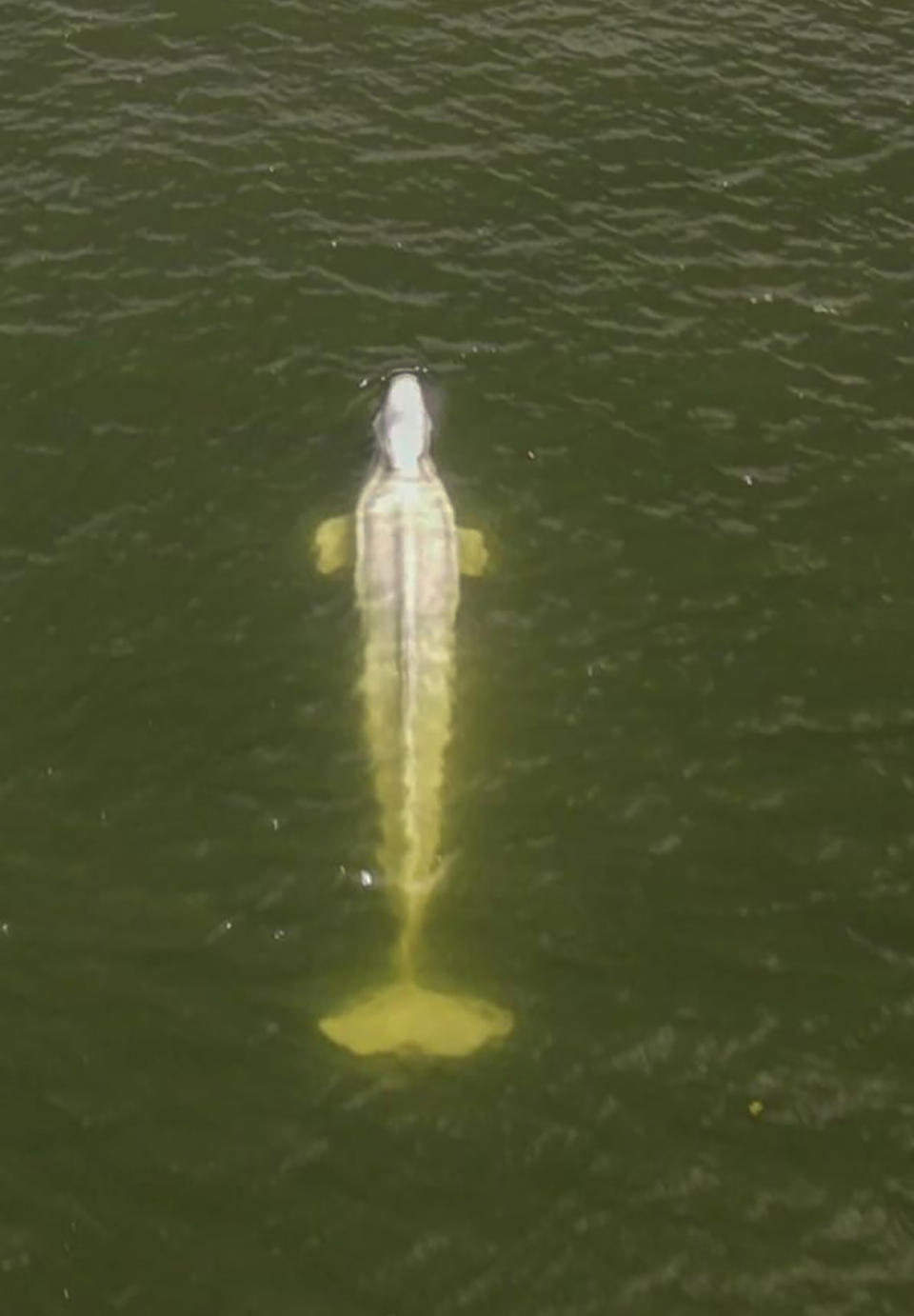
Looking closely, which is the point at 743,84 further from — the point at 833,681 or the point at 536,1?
the point at 833,681

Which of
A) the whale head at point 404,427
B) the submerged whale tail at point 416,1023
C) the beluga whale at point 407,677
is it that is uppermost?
the whale head at point 404,427

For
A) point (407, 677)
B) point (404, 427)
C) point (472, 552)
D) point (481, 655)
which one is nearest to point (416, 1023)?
point (407, 677)

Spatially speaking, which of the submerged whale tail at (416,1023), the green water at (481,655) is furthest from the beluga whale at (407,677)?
the green water at (481,655)

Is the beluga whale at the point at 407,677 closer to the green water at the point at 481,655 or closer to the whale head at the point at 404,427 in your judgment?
the whale head at the point at 404,427

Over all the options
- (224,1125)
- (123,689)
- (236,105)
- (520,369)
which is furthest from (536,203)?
(224,1125)

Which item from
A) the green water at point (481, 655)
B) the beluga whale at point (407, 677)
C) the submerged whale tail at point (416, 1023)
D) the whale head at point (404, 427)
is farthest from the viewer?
the whale head at point (404, 427)
